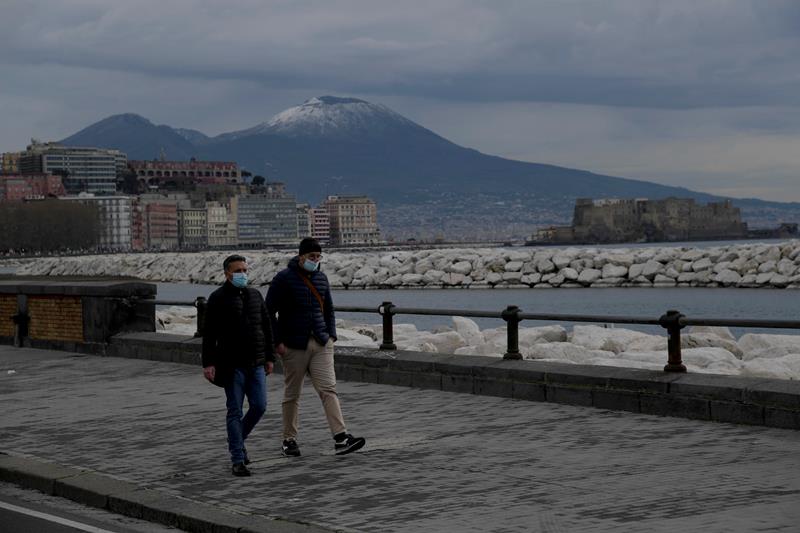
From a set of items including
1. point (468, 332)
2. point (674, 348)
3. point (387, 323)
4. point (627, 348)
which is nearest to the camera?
point (674, 348)

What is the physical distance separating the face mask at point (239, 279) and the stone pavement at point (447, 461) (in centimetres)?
153

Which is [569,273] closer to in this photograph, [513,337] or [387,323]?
[387,323]

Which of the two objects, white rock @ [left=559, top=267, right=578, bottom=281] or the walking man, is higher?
the walking man

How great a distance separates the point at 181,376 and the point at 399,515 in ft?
33.4

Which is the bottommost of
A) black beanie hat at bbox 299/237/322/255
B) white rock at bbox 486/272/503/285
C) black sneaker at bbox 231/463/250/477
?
white rock at bbox 486/272/503/285

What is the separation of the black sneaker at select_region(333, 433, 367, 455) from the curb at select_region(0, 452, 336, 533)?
1.85 meters

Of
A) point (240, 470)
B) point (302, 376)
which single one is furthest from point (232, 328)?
point (240, 470)

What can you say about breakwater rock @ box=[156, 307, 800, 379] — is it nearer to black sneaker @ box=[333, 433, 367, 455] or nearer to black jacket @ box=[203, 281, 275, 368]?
black sneaker @ box=[333, 433, 367, 455]

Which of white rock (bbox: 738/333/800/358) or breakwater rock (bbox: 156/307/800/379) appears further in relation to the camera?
white rock (bbox: 738/333/800/358)

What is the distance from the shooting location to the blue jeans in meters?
10.6

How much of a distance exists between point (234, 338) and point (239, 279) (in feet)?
1.68

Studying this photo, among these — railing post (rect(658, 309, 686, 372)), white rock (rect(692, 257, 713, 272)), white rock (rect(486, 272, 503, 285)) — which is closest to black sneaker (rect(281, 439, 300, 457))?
railing post (rect(658, 309, 686, 372))

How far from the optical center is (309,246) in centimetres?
1140

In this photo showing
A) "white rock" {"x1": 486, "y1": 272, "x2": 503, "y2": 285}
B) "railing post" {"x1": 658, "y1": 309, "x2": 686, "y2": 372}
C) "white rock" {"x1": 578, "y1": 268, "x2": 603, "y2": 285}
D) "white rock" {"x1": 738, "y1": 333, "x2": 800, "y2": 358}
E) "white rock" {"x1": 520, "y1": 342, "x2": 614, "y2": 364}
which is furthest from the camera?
"white rock" {"x1": 486, "y1": 272, "x2": 503, "y2": 285}
